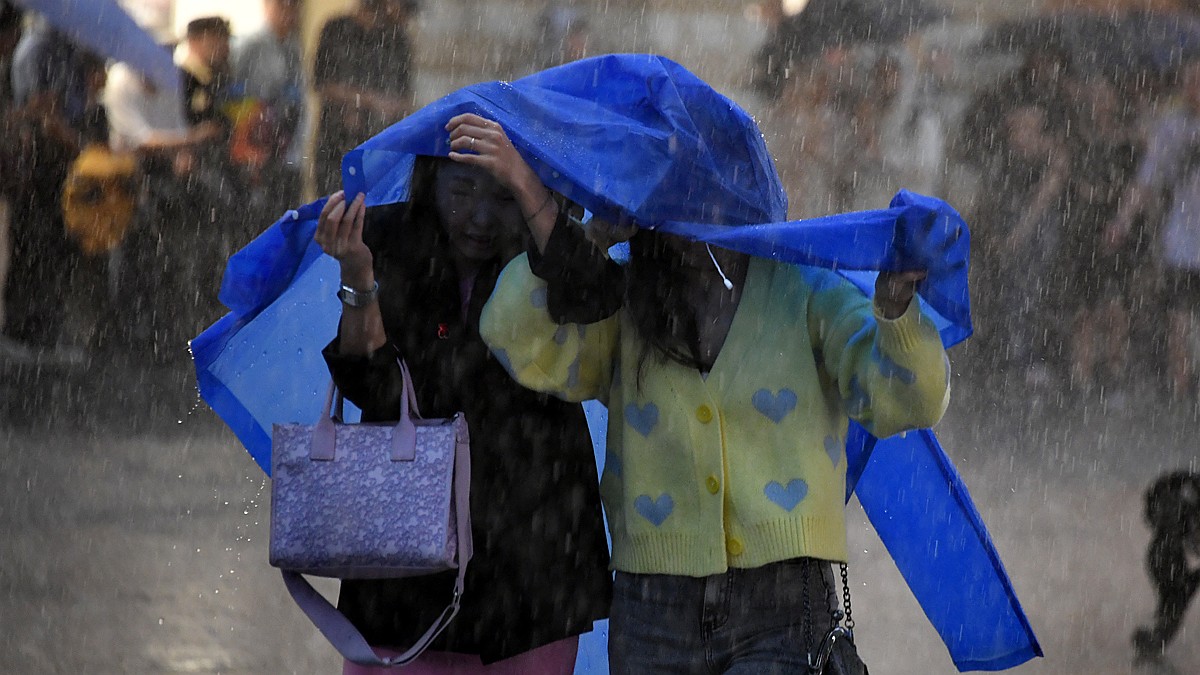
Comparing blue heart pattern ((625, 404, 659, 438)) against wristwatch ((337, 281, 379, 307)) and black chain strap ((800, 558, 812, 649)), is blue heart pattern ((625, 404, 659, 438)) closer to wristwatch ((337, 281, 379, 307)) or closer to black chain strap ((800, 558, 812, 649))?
black chain strap ((800, 558, 812, 649))

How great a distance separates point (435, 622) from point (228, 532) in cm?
422

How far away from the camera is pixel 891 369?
2537 millimetres

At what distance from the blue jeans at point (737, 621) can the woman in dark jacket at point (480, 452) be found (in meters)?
0.23

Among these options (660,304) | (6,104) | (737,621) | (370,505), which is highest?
(6,104)

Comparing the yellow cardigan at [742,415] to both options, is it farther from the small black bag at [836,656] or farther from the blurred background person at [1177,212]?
the blurred background person at [1177,212]

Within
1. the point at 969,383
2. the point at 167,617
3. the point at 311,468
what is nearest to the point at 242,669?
the point at 167,617

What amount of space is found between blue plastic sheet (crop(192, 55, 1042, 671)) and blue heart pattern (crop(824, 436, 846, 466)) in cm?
29

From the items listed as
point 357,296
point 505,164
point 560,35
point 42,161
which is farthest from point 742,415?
point 560,35

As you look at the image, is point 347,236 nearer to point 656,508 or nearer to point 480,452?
point 480,452

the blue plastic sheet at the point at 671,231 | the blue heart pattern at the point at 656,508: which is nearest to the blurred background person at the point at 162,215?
the blue plastic sheet at the point at 671,231

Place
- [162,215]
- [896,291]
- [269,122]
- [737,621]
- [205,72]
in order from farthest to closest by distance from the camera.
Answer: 1. [269,122]
2. [162,215]
3. [205,72]
4. [737,621]
5. [896,291]

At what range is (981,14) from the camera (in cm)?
1229

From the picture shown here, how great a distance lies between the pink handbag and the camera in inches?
104

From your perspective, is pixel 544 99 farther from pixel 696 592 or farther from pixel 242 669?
pixel 242 669
